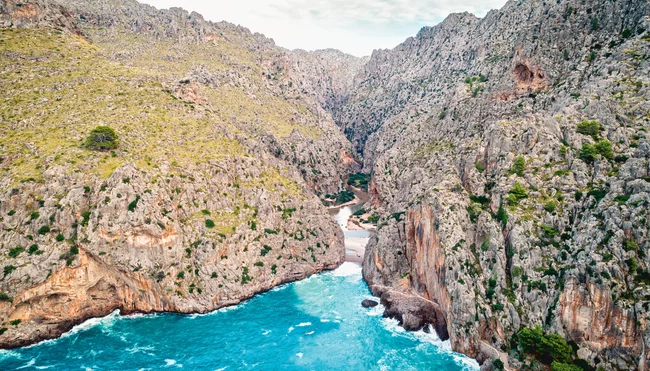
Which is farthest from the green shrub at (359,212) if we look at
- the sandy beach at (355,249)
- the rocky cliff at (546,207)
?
the rocky cliff at (546,207)

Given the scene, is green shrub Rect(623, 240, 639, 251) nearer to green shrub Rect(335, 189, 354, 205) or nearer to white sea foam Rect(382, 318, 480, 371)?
white sea foam Rect(382, 318, 480, 371)

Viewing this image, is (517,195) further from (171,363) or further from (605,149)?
(171,363)

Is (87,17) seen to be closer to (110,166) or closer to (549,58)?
(110,166)

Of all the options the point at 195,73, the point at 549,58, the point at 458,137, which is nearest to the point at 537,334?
the point at 458,137

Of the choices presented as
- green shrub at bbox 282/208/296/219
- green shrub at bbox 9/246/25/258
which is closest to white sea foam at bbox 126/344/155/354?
green shrub at bbox 9/246/25/258

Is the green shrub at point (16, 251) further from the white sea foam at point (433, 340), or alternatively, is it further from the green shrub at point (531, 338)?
the green shrub at point (531, 338)

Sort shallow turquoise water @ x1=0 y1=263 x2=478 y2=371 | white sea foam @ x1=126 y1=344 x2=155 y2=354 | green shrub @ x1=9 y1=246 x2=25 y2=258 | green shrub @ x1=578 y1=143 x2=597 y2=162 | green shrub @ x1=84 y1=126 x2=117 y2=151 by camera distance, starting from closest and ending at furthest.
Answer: green shrub @ x1=578 y1=143 x2=597 y2=162 < shallow turquoise water @ x1=0 y1=263 x2=478 y2=371 < white sea foam @ x1=126 y1=344 x2=155 y2=354 < green shrub @ x1=9 y1=246 x2=25 y2=258 < green shrub @ x1=84 y1=126 x2=117 y2=151

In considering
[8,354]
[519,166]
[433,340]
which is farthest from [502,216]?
[8,354]
